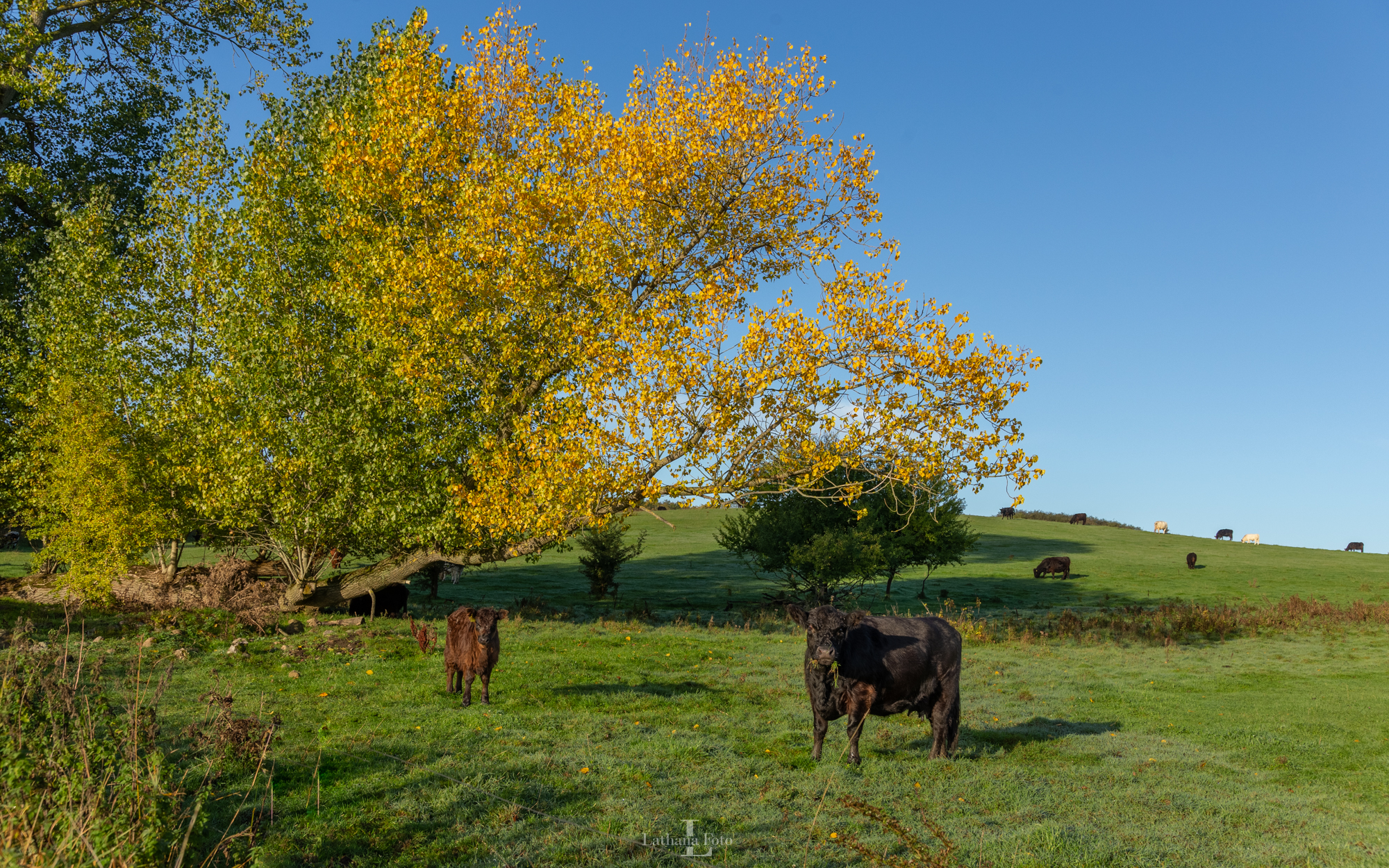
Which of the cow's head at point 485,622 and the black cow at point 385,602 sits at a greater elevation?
the cow's head at point 485,622

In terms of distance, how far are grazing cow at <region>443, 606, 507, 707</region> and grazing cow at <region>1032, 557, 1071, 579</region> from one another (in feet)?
158

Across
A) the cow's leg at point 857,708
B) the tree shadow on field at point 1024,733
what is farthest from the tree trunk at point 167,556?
the tree shadow on field at point 1024,733

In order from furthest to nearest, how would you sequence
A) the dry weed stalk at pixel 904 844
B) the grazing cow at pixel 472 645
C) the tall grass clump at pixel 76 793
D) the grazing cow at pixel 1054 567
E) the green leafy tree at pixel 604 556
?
the grazing cow at pixel 1054 567 → the green leafy tree at pixel 604 556 → the grazing cow at pixel 472 645 → the dry weed stalk at pixel 904 844 → the tall grass clump at pixel 76 793

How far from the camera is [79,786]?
7164mm

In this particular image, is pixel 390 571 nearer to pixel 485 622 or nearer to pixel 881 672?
pixel 485 622

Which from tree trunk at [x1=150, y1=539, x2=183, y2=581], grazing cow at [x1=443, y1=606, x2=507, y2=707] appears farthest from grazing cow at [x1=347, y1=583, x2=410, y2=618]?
grazing cow at [x1=443, y1=606, x2=507, y2=707]

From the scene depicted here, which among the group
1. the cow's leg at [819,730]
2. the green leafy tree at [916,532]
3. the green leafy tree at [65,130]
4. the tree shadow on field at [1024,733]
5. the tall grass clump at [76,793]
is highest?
the green leafy tree at [65,130]

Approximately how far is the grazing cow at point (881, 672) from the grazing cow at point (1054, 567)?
46.6 meters

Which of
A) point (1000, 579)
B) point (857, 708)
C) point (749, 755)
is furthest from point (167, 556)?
point (1000, 579)

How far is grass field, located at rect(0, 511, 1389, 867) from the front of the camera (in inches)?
340

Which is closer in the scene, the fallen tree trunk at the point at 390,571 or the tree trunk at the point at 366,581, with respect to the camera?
the fallen tree trunk at the point at 390,571

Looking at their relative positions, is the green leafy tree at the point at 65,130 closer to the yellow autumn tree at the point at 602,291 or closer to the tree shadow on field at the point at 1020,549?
the yellow autumn tree at the point at 602,291

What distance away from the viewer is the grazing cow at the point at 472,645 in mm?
13625

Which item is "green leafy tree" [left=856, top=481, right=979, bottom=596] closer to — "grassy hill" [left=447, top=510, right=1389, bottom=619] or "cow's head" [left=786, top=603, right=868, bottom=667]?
"grassy hill" [left=447, top=510, right=1389, bottom=619]
